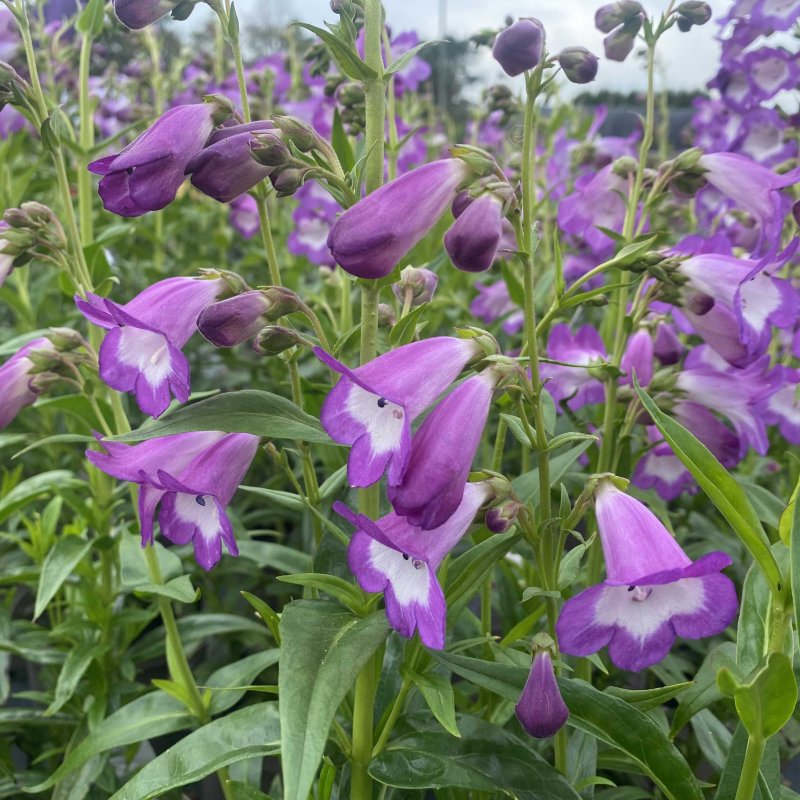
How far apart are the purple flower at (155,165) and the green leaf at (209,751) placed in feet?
2.75

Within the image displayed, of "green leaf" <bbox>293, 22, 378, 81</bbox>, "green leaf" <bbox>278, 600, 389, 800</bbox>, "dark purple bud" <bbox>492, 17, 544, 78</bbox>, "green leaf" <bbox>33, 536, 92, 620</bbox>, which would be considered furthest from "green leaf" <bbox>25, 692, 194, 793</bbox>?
"dark purple bud" <bbox>492, 17, 544, 78</bbox>

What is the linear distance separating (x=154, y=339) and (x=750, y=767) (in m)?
1.05

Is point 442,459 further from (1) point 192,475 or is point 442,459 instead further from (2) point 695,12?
(2) point 695,12

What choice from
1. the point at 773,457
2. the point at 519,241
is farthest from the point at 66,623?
the point at 773,457

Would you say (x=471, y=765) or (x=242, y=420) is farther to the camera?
(x=471, y=765)

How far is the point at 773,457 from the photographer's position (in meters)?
2.61

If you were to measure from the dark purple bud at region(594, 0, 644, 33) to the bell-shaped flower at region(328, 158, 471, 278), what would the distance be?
91 cm

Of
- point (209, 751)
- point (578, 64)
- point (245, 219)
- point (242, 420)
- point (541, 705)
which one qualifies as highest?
point (578, 64)

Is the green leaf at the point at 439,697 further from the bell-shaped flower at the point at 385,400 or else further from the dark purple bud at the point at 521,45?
the dark purple bud at the point at 521,45

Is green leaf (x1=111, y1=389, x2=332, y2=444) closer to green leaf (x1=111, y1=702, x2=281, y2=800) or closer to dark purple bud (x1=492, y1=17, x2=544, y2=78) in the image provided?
green leaf (x1=111, y1=702, x2=281, y2=800)

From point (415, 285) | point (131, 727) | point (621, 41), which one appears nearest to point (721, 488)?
point (415, 285)

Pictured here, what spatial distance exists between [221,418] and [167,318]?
181mm

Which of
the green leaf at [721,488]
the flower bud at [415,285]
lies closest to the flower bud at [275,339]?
the flower bud at [415,285]

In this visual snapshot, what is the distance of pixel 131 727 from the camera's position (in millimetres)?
1649
